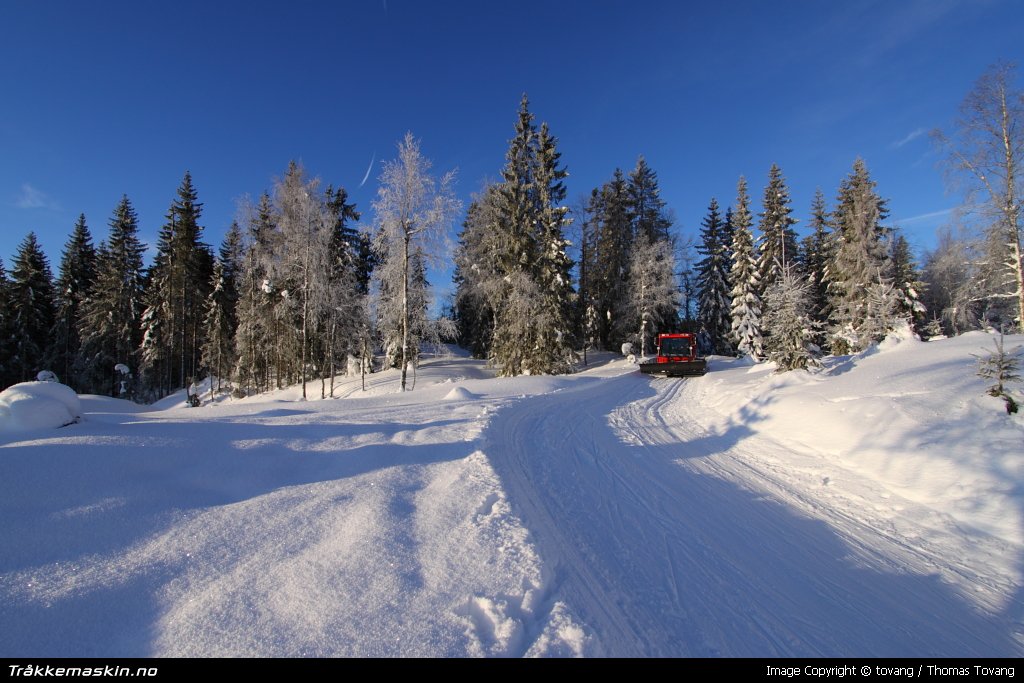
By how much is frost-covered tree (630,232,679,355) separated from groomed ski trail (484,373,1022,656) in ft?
89.3

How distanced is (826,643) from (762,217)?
3904cm

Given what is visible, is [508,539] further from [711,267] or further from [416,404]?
[711,267]

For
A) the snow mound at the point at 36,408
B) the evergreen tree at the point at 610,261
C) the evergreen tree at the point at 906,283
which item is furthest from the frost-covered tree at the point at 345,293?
the evergreen tree at the point at 906,283

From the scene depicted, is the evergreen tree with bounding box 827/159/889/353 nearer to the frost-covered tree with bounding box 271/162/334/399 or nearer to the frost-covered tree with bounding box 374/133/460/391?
the frost-covered tree with bounding box 374/133/460/391

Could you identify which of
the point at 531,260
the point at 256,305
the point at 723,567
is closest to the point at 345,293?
the point at 256,305

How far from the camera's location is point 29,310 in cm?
3247

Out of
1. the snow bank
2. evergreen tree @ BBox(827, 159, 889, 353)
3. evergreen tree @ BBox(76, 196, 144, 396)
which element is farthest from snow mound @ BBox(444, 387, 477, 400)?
evergreen tree @ BBox(76, 196, 144, 396)

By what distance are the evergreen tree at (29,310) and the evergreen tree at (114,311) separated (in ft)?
9.37

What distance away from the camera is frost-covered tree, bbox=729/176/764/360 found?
1264 inches

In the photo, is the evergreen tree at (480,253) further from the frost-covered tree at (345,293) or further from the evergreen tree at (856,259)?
the evergreen tree at (856,259)

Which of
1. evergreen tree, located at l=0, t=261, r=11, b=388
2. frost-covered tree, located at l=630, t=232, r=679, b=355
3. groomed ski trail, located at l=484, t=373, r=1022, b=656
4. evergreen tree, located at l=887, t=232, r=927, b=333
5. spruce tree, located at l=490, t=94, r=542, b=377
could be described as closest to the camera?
groomed ski trail, located at l=484, t=373, r=1022, b=656

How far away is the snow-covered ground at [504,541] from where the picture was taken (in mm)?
2764

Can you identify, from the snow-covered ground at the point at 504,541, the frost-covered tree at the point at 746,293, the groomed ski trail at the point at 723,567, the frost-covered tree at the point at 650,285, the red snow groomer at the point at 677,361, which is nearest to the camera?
the snow-covered ground at the point at 504,541
